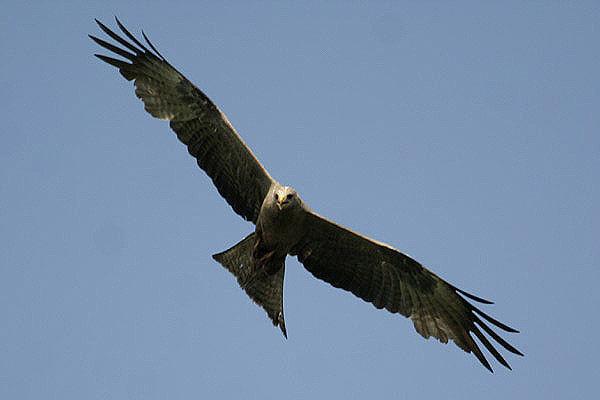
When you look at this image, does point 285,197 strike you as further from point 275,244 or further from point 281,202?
point 275,244

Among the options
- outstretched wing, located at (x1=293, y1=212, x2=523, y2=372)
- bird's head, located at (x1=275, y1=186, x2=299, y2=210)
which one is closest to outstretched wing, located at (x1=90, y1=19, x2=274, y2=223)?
bird's head, located at (x1=275, y1=186, x2=299, y2=210)

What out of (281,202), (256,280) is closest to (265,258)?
(256,280)

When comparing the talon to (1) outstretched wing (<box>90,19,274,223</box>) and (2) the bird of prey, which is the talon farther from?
(1) outstretched wing (<box>90,19,274,223</box>)

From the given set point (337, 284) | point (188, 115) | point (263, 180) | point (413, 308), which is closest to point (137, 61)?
point (188, 115)

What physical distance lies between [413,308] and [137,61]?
14.8 ft

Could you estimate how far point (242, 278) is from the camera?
10.8 metres

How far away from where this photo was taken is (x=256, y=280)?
10820mm

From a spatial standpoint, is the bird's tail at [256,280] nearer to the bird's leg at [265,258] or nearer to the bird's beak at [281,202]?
the bird's leg at [265,258]

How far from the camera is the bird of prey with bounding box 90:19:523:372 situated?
1030cm

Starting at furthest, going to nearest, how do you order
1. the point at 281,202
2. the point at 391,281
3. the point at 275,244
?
the point at 391,281 < the point at 275,244 < the point at 281,202

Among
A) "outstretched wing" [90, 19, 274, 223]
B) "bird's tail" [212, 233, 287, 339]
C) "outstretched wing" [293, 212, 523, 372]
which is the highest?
"outstretched wing" [90, 19, 274, 223]

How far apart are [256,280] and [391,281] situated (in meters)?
1.68

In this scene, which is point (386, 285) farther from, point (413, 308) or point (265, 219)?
point (265, 219)

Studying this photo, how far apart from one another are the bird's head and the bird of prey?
0.08m
